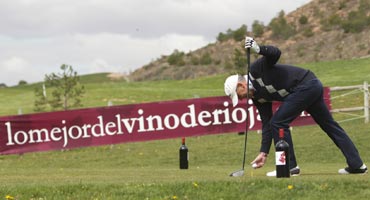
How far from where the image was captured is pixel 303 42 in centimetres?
7962

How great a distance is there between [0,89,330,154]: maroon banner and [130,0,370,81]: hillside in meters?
42.7

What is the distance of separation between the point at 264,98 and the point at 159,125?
1212 centimetres

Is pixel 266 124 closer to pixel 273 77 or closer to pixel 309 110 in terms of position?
pixel 309 110

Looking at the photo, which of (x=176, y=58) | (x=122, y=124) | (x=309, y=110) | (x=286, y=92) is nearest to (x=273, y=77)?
(x=286, y=92)

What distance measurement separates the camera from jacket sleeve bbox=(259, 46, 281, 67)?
9.38 metres

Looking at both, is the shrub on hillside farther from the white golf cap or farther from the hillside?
the white golf cap

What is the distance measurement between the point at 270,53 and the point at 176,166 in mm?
7749

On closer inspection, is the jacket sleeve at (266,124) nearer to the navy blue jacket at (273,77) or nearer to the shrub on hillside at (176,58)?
the navy blue jacket at (273,77)

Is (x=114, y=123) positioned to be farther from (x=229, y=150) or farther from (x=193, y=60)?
(x=193, y=60)

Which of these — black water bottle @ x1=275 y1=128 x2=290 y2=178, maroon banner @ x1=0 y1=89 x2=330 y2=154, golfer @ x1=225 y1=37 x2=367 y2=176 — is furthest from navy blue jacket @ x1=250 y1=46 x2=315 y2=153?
maroon banner @ x1=0 y1=89 x2=330 y2=154

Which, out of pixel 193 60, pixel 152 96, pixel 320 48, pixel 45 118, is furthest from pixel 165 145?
pixel 193 60

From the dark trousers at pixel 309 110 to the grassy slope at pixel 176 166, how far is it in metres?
0.44

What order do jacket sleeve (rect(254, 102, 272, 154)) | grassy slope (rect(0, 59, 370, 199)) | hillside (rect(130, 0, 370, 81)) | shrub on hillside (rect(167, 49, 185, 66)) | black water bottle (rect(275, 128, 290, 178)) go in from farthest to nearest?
shrub on hillside (rect(167, 49, 185, 66)) < hillside (rect(130, 0, 370, 81)) < jacket sleeve (rect(254, 102, 272, 154)) < black water bottle (rect(275, 128, 290, 178)) < grassy slope (rect(0, 59, 370, 199))

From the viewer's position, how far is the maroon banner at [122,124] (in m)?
21.9
